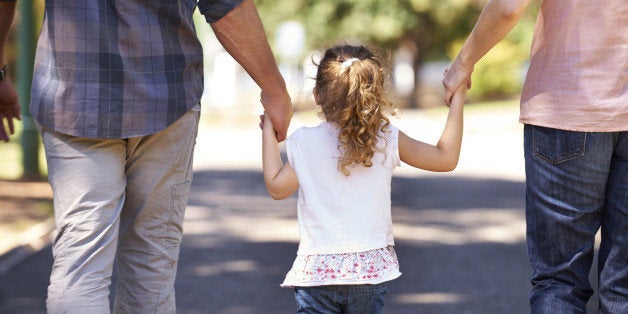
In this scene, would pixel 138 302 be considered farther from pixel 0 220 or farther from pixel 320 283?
pixel 0 220

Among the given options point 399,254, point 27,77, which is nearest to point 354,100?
point 399,254

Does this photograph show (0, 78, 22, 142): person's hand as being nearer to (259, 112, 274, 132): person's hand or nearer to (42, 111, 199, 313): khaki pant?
(42, 111, 199, 313): khaki pant

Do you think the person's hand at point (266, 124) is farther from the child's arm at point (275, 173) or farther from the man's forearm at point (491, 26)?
the man's forearm at point (491, 26)

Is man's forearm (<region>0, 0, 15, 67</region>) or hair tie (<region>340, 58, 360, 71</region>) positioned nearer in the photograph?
hair tie (<region>340, 58, 360, 71</region>)

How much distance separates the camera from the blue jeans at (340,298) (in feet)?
10.5

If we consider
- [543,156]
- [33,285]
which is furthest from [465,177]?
[543,156]

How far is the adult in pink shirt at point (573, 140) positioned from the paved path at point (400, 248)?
1758mm

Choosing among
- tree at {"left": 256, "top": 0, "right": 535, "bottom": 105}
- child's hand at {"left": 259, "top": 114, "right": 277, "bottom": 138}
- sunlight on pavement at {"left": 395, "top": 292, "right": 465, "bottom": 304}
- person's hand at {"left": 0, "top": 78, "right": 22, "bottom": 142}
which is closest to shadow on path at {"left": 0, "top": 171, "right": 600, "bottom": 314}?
A: sunlight on pavement at {"left": 395, "top": 292, "right": 465, "bottom": 304}

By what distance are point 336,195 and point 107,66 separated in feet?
2.81

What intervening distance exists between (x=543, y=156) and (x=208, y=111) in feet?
63.0

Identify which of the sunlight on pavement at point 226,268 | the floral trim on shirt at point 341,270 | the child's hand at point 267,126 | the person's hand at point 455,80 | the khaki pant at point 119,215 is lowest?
the sunlight on pavement at point 226,268

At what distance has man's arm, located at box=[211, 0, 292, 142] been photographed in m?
3.33

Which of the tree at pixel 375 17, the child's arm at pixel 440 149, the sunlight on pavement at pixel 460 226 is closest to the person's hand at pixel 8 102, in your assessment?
the child's arm at pixel 440 149

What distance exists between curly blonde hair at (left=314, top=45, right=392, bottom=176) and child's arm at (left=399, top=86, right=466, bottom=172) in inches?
4.9
